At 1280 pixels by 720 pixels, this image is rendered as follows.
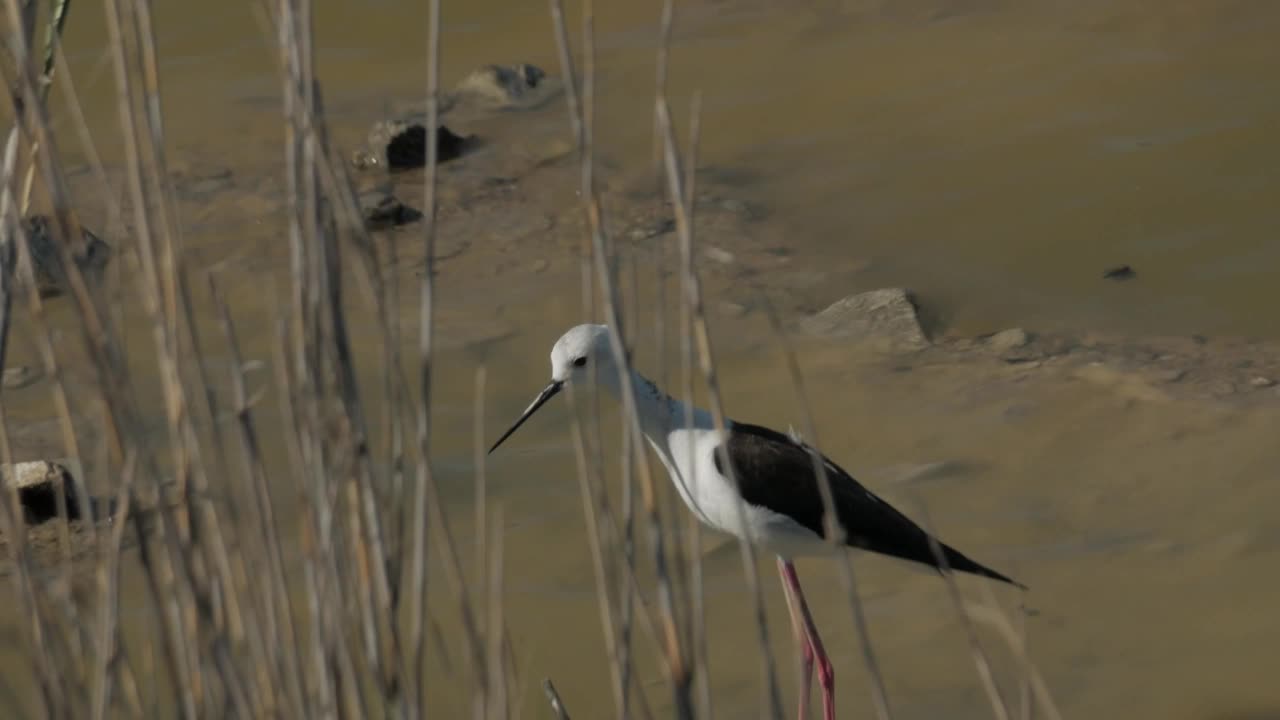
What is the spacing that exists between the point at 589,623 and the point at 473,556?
37 cm

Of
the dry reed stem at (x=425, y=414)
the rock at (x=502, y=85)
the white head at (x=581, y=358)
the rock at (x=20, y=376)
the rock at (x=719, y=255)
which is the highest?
the dry reed stem at (x=425, y=414)

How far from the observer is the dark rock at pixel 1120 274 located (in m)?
5.21

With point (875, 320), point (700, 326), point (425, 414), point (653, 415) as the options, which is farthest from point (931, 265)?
point (425, 414)

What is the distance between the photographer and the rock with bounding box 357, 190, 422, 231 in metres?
5.54

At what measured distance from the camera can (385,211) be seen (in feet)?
18.1

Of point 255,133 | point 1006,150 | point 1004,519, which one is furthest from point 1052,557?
point 255,133

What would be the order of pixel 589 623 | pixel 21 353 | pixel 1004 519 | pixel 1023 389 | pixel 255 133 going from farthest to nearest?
1. pixel 255 133
2. pixel 21 353
3. pixel 1023 389
4. pixel 1004 519
5. pixel 589 623

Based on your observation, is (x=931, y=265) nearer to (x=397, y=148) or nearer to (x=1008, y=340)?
(x=1008, y=340)

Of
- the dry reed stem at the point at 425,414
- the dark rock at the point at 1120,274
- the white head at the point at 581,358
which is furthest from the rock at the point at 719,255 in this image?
the dry reed stem at the point at 425,414

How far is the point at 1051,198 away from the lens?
570 centimetres

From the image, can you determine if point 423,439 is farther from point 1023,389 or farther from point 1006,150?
point 1006,150

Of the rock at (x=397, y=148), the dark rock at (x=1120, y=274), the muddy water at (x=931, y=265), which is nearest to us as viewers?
the muddy water at (x=931, y=265)

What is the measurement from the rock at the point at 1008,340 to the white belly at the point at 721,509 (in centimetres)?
152

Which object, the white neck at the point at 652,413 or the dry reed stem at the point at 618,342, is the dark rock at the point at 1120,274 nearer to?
the white neck at the point at 652,413
